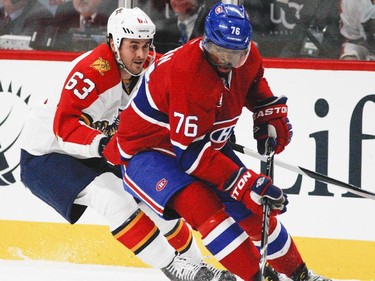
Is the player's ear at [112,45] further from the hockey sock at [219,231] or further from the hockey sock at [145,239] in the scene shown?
the hockey sock at [219,231]

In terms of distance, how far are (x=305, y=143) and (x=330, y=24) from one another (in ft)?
1.88

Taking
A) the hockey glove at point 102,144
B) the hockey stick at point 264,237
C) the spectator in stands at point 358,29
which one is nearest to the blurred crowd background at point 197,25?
the spectator in stands at point 358,29

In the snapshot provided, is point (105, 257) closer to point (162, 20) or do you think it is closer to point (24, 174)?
point (24, 174)

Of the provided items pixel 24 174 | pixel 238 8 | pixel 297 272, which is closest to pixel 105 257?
pixel 24 174

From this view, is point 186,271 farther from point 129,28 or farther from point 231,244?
point 129,28

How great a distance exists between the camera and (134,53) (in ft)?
13.4

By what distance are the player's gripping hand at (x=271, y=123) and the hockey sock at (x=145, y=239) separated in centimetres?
52

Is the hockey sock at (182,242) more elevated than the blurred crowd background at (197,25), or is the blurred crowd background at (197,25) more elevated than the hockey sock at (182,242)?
the blurred crowd background at (197,25)

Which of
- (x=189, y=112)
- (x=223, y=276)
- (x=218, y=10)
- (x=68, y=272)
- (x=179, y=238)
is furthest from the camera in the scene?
(x=68, y=272)

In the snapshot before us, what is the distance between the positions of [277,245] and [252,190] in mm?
339

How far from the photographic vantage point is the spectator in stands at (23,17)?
16.9 feet

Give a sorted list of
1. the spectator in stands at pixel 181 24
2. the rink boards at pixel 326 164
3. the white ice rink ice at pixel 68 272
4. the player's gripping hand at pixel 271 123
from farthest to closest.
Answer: the spectator in stands at pixel 181 24, the rink boards at pixel 326 164, the white ice rink ice at pixel 68 272, the player's gripping hand at pixel 271 123

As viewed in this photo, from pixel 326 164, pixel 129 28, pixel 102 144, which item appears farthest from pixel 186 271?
pixel 326 164

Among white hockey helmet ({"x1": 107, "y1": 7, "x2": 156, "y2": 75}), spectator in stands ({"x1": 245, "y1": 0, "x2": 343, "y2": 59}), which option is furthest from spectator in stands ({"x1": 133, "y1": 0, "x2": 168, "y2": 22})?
white hockey helmet ({"x1": 107, "y1": 7, "x2": 156, "y2": 75})
